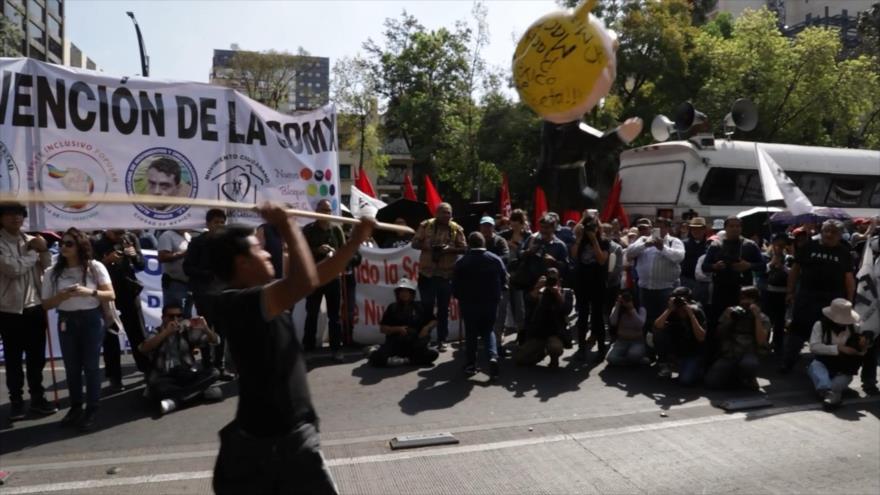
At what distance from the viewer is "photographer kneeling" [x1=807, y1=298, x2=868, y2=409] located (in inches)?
263

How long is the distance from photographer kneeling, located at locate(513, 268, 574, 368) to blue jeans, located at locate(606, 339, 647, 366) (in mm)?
653

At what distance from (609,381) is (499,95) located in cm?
1907

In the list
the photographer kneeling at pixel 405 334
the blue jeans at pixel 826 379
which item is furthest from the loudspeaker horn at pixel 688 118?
the photographer kneeling at pixel 405 334

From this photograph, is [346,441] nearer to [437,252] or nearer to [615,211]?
[437,252]

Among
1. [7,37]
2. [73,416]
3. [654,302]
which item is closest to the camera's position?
[73,416]

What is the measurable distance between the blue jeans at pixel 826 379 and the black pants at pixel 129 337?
649 centimetres

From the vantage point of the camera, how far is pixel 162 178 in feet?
22.9

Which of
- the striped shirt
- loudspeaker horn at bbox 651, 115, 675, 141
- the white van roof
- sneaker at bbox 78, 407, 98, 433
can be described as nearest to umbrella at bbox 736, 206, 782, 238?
the white van roof

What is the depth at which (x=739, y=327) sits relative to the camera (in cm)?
711

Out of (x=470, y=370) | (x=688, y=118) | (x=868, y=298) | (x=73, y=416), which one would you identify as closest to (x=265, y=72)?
(x=688, y=118)

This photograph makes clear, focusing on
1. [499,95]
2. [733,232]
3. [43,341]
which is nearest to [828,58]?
[499,95]

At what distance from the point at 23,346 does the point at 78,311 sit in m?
0.81

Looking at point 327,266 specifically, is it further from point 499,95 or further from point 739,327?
point 499,95

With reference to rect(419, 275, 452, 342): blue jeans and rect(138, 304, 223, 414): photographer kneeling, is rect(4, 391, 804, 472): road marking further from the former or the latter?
rect(419, 275, 452, 342): blue jeans
